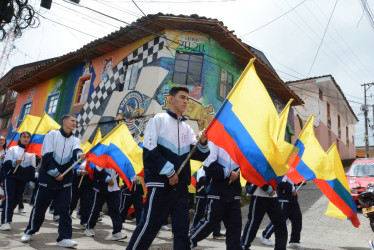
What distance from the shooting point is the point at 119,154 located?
265 inches

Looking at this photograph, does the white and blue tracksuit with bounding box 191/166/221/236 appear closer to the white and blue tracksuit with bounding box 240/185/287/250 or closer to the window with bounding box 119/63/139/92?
the white and blue tracksuit with bounding box 240/185/287/250

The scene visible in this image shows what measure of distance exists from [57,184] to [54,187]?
0.21ft

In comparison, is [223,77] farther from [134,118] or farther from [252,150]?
[252,150]

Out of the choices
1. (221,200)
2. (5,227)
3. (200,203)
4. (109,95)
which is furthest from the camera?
(109,95)

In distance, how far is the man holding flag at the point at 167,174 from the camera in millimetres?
3398

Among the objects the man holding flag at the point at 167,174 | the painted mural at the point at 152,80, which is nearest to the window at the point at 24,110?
the painted mural at the point at 152,80

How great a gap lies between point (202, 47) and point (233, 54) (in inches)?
79.3

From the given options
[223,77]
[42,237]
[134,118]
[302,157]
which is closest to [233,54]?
[223,77]

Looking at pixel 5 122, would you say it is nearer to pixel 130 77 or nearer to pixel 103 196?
pixel 130 77

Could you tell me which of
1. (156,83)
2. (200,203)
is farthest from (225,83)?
(200,203)

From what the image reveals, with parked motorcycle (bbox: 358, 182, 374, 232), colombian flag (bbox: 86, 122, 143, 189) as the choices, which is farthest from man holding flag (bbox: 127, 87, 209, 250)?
parked motorcycle (bbox: 358, 182, 374, 232)

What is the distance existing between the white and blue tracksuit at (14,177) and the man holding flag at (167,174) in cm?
411

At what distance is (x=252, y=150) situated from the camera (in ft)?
12.7

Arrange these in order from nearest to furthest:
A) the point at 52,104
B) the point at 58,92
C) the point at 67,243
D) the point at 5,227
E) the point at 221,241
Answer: the point at 67,243, the point at 5,227, the point at 221,241, the point at 58,92, the point at 52,104
